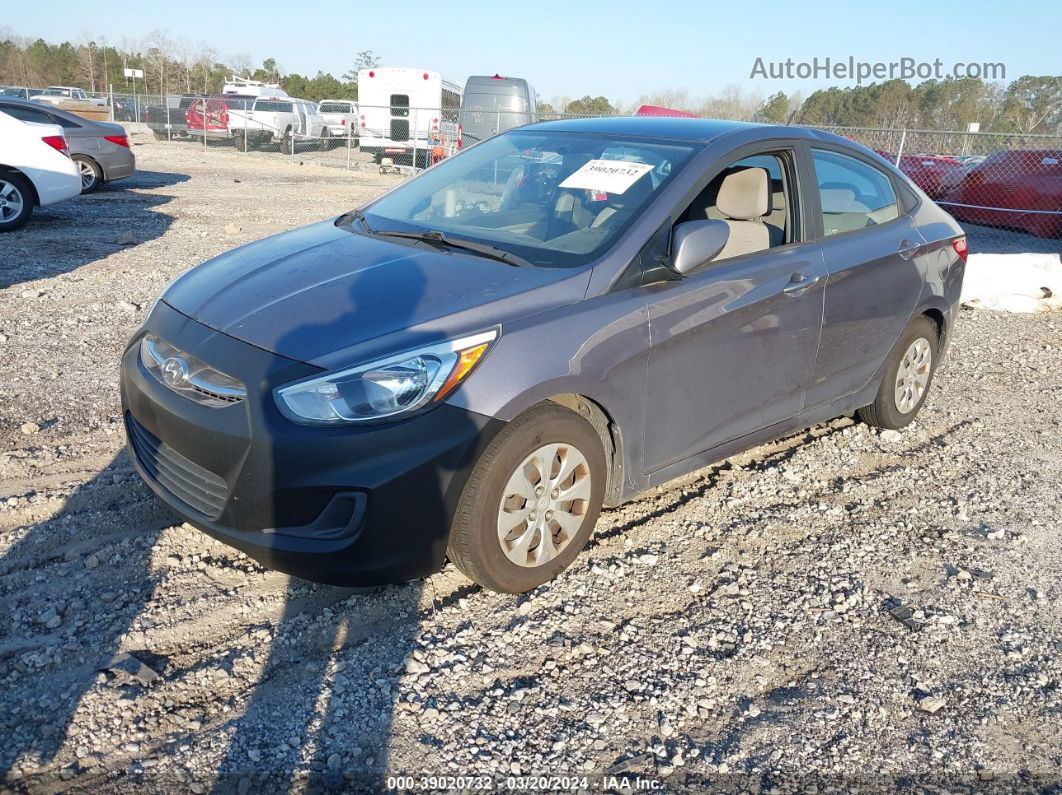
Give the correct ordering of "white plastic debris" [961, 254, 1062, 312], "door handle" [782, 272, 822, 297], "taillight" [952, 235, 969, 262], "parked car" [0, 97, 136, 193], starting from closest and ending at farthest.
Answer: "door handle" [782, 272, 822, 297]
"taillight" [952, 235, 969, 262]
"white plastic debris" [961, 254, 1062, 312]
"parked car" [0, 97, 136, 193]

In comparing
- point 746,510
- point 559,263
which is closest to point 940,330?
point 746,510

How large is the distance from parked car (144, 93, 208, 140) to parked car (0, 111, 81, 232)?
18.9 meters

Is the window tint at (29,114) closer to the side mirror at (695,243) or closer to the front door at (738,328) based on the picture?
the front door at (738,328)

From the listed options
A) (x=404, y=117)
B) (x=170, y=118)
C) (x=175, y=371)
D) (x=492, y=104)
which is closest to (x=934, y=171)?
(x=492, y=104)

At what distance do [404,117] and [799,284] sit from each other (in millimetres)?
22589

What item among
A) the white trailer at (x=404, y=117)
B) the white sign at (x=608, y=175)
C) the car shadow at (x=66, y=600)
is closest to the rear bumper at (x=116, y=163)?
the white trailer at (x=404, y=117)

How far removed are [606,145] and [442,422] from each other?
193cm

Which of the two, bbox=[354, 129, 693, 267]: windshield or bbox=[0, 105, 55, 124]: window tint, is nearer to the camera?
bbox=[354, 129, 693, 267]: windshield

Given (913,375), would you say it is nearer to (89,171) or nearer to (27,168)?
(27,168)

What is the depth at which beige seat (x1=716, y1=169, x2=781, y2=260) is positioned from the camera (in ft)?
13.3

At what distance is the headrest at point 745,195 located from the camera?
13.5 feet

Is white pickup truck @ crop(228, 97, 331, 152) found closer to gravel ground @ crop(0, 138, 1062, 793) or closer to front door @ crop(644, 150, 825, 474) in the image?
gravel ground @ crop(0, 138, 1062, 793)

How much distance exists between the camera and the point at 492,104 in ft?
77.8

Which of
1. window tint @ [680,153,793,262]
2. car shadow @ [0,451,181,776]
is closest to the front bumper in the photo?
car shadow @ [0,451,181,776]
